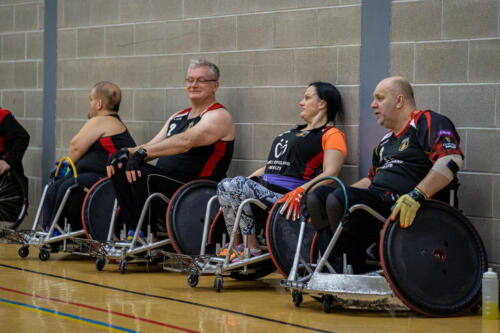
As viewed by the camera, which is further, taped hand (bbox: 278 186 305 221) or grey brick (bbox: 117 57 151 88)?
grey brick (bbox: 117 57 151 88)

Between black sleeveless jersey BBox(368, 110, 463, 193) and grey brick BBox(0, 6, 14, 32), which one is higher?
grey brick BBox(0, 6, 14, 32)

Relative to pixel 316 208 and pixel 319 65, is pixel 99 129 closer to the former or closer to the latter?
pixel 319 65

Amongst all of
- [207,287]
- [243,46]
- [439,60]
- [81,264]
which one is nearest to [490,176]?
[439,60]

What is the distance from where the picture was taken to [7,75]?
23.7ft

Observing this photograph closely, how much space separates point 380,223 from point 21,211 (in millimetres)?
3437

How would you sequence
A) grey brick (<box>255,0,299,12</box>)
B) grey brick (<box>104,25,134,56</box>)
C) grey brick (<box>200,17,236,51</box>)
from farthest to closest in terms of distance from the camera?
grey brick (<box>104,25,134,56</box>) → grey brick (<box>200,17,236,51</box>) → grey brick (<box>255,0,299,12</box>)

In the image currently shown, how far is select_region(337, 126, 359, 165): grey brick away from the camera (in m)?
4.80

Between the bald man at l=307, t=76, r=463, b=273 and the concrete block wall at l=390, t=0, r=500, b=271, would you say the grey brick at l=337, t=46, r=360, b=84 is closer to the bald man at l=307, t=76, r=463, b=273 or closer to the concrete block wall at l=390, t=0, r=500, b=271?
the concrete block wall at l=390, t=0, r=500, b=271

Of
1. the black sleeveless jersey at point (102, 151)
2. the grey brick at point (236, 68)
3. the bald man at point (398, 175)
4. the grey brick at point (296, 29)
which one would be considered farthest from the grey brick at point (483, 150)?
the black sleeveless jersey at point (102, 151)

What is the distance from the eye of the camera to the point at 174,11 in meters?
5.85

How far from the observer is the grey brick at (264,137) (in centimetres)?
521

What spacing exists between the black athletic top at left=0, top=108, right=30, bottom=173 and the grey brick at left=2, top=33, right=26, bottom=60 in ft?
2.81

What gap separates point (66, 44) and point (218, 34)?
5.47 feet

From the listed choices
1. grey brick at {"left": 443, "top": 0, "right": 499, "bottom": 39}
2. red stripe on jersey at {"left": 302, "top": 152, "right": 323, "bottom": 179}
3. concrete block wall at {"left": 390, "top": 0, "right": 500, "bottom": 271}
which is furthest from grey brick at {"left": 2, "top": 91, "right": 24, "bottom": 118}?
grey brick at {"left": 443, "top": 0, "right": 499, "bottom": 39}
